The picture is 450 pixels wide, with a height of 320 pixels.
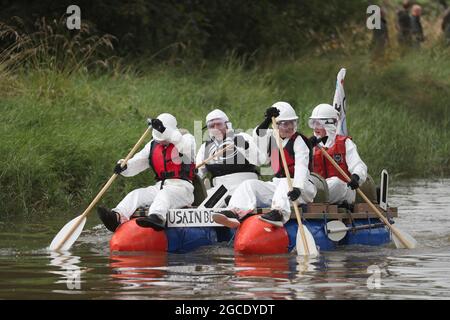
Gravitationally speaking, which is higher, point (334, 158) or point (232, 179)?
point (334, 158)

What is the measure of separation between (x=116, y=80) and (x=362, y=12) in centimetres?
921

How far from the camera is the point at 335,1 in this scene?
108ft

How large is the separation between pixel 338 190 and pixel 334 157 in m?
0.49

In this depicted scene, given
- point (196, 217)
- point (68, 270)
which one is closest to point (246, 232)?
point (196, 217)

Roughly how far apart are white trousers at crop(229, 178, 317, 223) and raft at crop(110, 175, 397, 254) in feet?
0.41

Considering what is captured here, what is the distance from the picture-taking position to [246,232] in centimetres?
1608

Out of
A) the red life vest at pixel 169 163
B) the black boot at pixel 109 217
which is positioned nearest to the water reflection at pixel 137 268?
the black boot at pixel 109 217

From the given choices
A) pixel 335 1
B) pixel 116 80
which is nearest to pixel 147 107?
pixel 116 80

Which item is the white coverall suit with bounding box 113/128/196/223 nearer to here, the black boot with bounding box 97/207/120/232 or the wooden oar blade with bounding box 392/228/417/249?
the black boot with bounding box 97/207/120/232

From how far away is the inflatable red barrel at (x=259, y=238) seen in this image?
1598cm

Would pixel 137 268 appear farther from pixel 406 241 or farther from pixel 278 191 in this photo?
pixel 406 241

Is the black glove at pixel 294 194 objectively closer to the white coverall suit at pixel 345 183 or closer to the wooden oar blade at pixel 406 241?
the white coverall suit at pixel 345 183

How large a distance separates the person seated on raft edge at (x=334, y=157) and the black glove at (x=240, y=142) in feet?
2.72

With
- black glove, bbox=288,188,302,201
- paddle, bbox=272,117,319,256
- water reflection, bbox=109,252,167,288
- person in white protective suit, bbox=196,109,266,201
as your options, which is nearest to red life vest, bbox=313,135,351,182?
person in white protective suit, bbox=196,109,266,201
